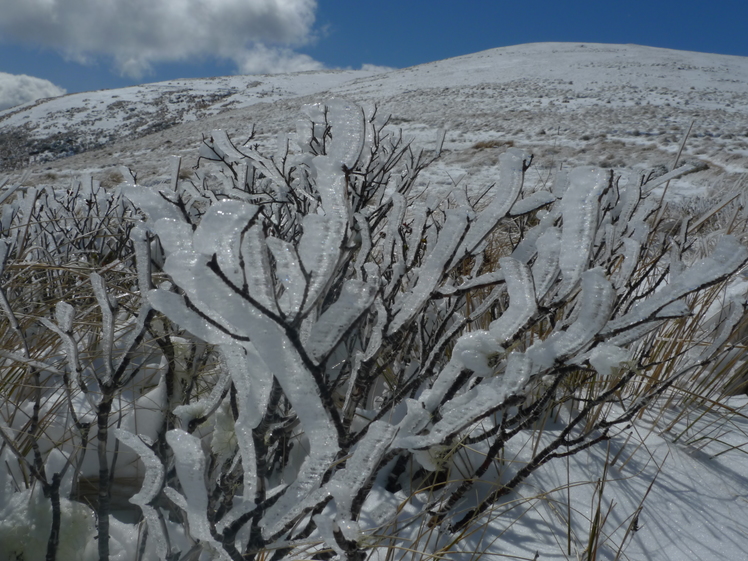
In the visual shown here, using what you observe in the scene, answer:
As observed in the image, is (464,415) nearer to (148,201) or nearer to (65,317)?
(148,201)

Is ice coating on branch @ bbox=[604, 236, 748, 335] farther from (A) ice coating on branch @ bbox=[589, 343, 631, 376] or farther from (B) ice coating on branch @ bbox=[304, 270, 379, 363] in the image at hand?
(B) ice coating on branch @ bbox=[304, 270, 379, 363]

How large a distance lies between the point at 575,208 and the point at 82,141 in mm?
27994

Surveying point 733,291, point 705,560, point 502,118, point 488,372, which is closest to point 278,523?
point 488,372

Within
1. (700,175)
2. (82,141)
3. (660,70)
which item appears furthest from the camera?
(660,70)

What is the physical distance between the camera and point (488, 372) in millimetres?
626

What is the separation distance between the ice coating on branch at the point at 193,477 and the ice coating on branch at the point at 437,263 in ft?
1.22

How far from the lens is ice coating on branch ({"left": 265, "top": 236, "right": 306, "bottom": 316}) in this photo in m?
0.55

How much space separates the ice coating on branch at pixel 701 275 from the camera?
1.98 ft

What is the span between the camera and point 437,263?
2.70 feet

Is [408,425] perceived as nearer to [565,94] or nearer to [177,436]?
[177,436]

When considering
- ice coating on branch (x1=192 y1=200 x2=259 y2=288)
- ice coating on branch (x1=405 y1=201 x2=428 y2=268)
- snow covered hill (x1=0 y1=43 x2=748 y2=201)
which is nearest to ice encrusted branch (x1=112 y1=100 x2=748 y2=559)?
ice coating on branch (x1=192 y1=200 x2=259 y2=288)

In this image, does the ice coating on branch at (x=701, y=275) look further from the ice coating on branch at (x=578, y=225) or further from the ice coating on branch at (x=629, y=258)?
the ice coating on branch at (x=629, y=258)

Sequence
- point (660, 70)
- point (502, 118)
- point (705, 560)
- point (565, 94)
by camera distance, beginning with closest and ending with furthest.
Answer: point (705, 560), point (502, 118), point (565, 94), point (660, 70)

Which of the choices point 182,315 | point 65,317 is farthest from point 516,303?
point 65,317
